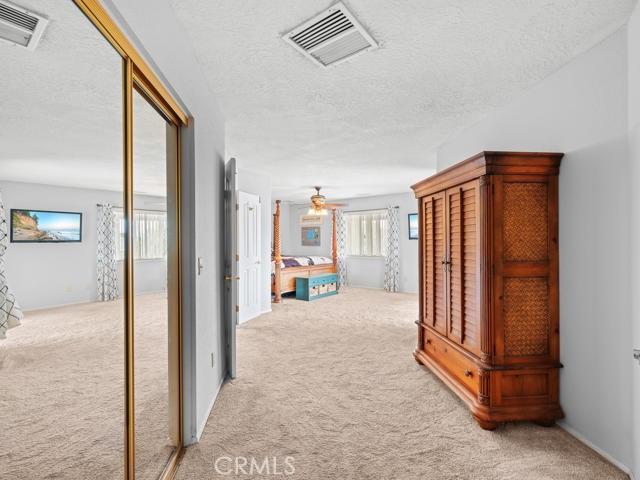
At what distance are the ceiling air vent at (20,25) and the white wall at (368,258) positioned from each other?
724 centimetres

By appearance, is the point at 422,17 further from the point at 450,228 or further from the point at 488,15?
the point at 450,228

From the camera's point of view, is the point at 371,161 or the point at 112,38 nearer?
the point at 112,38

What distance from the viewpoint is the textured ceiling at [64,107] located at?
88cm

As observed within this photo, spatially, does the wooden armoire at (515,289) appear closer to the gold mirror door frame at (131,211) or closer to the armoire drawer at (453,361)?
the armoire drawer at (453,361)

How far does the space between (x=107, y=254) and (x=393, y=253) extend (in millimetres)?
6974

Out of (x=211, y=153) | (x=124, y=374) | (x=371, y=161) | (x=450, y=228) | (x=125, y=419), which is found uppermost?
(x=371, y=161)

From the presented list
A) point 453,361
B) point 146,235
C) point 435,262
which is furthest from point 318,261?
point 146,235

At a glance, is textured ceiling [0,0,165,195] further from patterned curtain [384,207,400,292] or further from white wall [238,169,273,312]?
patterned curtain [384,207,400,292]

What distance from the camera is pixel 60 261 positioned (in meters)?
1.23

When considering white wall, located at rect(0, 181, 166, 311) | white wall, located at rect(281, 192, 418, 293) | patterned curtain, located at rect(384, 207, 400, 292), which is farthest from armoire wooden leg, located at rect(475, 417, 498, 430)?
patterned curtain, located at rect(384, 207, 400, 292)

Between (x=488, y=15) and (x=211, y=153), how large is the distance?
192cm

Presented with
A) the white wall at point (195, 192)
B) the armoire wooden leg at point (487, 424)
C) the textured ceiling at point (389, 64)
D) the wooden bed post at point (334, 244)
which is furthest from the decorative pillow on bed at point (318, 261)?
the armoire wooden leg at point (487, 424)

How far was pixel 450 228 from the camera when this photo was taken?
A: 279 cm

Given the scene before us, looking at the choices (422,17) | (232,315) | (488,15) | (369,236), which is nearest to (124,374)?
(232,315)
